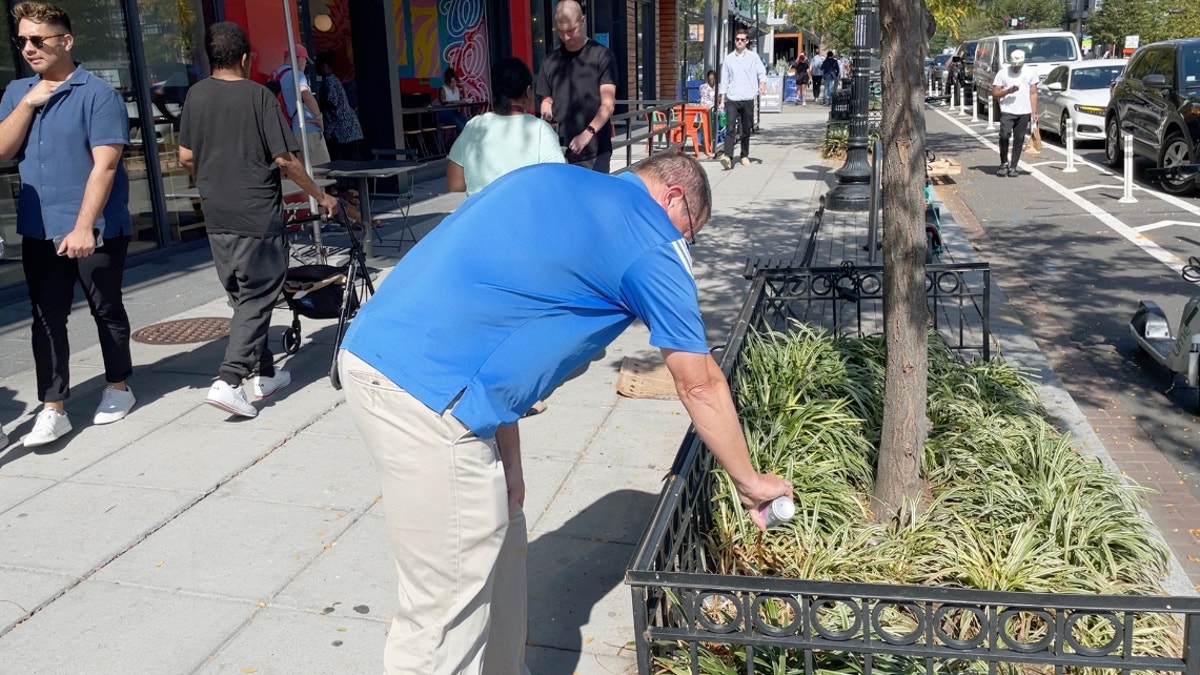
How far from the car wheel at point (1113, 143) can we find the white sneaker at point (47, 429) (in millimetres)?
15226

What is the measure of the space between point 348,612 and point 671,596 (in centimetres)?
138

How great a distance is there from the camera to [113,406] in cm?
534

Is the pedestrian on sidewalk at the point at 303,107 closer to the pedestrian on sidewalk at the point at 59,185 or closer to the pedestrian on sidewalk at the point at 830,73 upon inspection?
the pedestrian on sidewalk at the point at 59,185

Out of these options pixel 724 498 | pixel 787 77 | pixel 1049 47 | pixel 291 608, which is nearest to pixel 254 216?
pixel 291 608

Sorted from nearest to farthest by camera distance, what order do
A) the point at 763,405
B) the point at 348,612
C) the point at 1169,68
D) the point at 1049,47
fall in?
1. the point at 348,612
2. the point at 763,405
3. the point at 1169,68
4. the point at 1049,47

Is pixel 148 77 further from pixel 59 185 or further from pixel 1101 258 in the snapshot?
pixel 1101 258

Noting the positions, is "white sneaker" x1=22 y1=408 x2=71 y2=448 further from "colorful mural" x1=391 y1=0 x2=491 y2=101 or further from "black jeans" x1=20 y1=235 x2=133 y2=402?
"colorful mural" x1=391 y1=0 x2=491 y2=101

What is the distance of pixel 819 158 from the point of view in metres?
17.8

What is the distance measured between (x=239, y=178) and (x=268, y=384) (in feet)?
3.67

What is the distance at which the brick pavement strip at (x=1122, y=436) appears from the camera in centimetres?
436

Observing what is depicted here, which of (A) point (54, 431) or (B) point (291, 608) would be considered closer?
(B) point (291, 608)

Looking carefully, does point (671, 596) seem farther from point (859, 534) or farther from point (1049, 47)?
point (1049, 47)

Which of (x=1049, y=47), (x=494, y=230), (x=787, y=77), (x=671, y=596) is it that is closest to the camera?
(x=494, y=230)

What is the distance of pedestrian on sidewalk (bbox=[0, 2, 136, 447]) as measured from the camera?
4.77m
